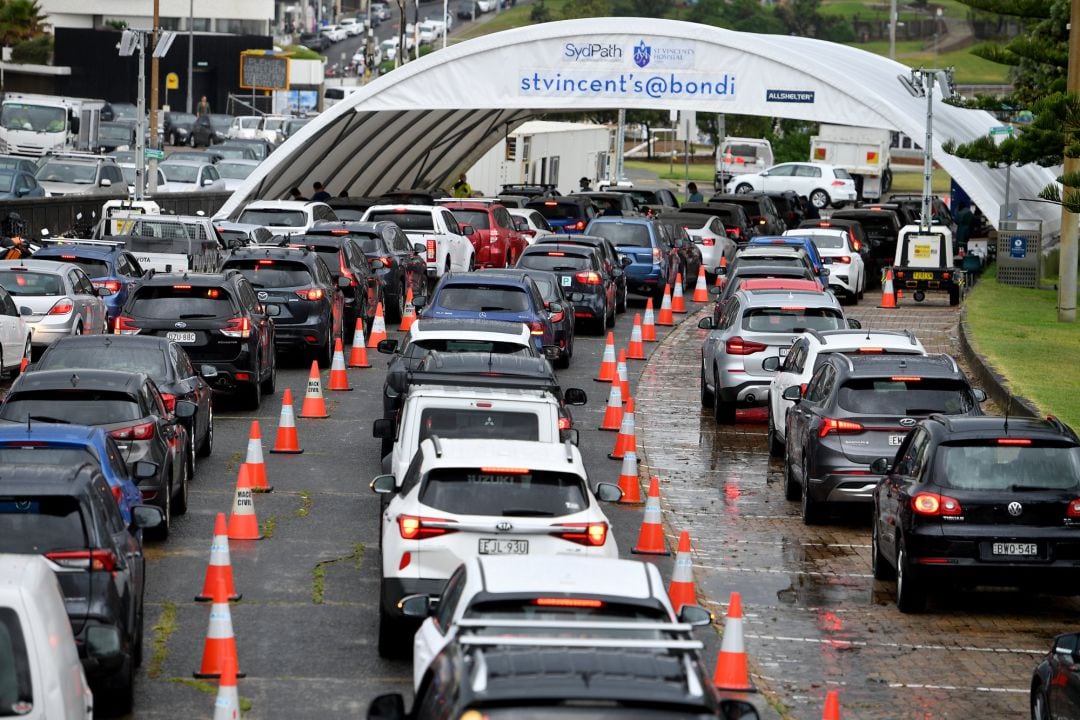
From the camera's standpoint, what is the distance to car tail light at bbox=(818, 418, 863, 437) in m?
17.4

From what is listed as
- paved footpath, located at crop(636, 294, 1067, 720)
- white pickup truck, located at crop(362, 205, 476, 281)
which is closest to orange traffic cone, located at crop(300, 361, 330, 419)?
paved footpath, located at crop(636, 294, 1067, 720)

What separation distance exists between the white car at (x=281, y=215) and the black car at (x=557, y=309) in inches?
362

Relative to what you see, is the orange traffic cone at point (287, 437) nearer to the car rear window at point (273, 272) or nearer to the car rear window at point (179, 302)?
the car rear window at point (179, 302)

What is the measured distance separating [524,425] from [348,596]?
1762 millimetres

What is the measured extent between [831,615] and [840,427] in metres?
3.50

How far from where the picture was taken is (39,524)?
34.8ft

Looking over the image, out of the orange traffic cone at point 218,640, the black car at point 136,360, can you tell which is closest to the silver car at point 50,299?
the black car at point 136,360

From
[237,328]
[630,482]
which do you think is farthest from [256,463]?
[237,328]

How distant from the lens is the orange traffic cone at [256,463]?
696 inches

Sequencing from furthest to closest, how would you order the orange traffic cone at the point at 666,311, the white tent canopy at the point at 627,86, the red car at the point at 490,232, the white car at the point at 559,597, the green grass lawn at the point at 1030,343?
the white tent canopy at the point at 627,86
the red car at the point at 490,232
the orange traffic cone at the point at 666,311
the green grass lawn at the point at 1030,343
the white car at the point at 559,597

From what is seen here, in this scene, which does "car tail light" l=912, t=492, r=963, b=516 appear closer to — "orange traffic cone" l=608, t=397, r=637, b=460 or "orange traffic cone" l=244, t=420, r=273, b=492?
"orange traffic cone" l=608, t=397, r=637, b=460

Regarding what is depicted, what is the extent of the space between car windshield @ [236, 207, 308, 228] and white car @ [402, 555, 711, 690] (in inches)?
Result: 1119

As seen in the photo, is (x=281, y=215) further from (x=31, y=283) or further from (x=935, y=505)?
(x=935, y=505)

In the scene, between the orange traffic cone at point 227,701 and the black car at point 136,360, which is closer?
the orange traffic cone at point 227,701
